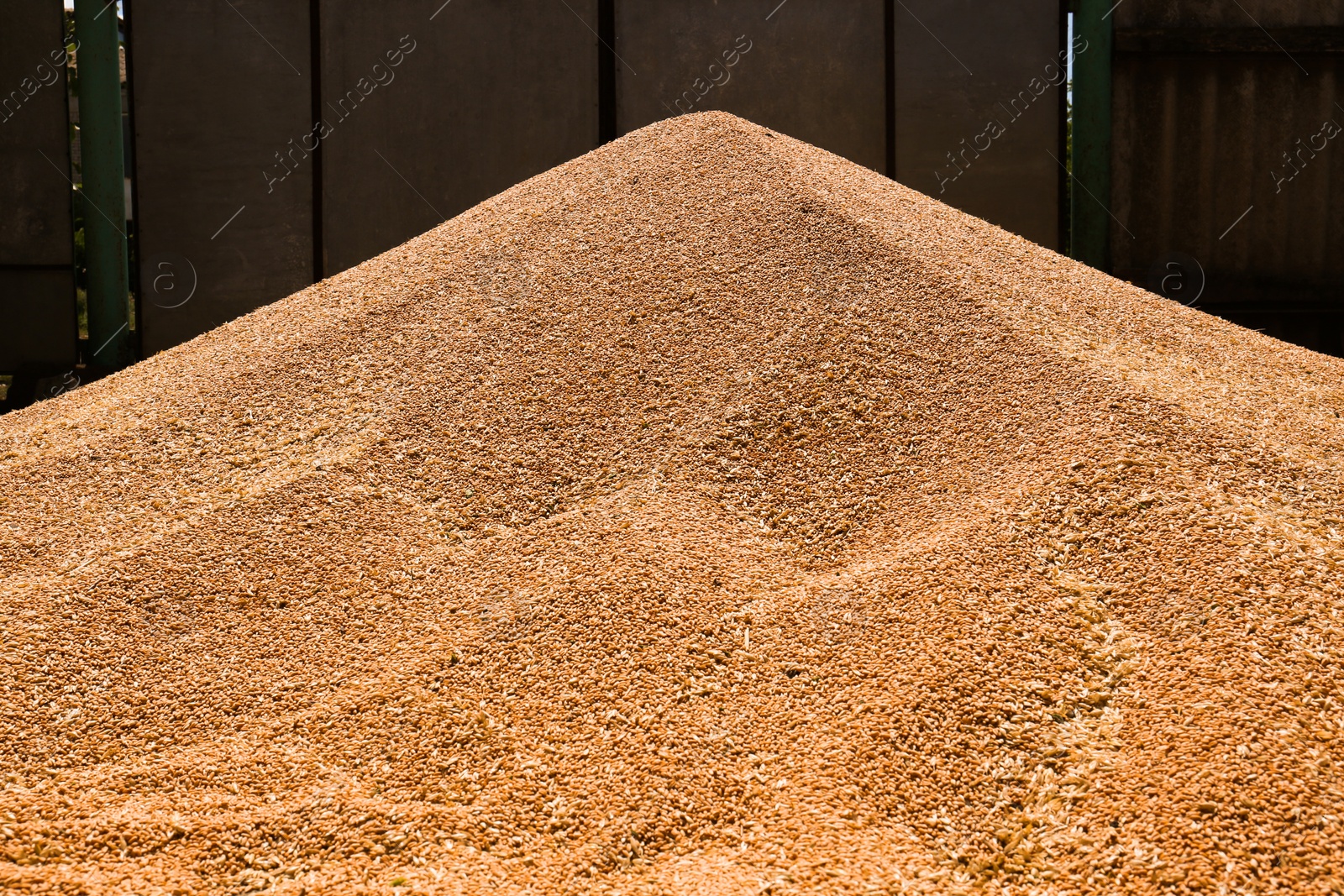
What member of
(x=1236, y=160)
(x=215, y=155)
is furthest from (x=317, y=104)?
(x=1236, y=160)

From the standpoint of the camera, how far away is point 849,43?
5172 millimetres

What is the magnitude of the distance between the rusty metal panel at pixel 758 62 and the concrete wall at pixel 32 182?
2783 millimetres

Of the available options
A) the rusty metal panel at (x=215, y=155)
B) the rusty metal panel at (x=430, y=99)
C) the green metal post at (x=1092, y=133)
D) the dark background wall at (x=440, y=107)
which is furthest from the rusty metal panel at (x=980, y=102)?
the rusty metal panel at (x=215, y=155)

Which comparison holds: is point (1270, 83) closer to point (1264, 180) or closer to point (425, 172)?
point (1264, 180)

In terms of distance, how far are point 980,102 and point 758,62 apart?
1.20m

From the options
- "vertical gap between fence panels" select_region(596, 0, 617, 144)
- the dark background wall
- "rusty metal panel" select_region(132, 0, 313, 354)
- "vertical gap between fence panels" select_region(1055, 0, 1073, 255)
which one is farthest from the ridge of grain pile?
"vertical gap between fence panels" select_region(1055, 0, 1073, 255)

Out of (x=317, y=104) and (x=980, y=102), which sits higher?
(x=317, y=104)

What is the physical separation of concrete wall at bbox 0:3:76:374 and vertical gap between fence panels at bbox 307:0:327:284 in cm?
117

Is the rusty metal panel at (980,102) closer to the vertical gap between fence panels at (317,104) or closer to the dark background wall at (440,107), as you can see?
the dark background wall at (440,107)

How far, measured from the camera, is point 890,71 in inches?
204

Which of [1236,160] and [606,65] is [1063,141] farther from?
[606,65]

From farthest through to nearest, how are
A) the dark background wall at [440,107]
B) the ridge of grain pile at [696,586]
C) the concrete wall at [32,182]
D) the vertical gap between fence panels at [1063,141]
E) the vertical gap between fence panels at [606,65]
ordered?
the vertical gap between fence panels at [1063,141], the vertical gap between fence panels at [606,65], the dark background wall at [440,107], the concrete wall at [32,182], the ridge of grain pile at [696,586]

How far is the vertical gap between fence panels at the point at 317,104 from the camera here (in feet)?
16.4

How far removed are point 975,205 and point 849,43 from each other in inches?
42.6
